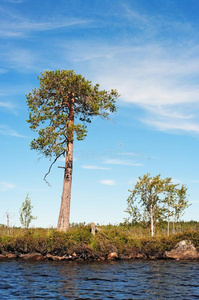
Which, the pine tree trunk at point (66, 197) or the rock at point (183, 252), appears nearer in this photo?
the rock at point (183, 252)

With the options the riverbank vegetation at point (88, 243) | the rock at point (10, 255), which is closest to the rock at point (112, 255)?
the riverbank vegetation at point (88, 243)

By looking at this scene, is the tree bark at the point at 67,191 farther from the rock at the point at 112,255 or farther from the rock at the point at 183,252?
the rock at the point at 183,252

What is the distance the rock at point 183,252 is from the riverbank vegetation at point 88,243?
473 millimetres

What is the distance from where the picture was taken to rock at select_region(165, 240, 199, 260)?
26750 mm

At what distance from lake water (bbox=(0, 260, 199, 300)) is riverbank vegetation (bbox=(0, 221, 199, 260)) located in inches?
182

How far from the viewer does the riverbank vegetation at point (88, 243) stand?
83.5ft

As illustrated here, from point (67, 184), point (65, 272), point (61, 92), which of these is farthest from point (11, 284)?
point (61, 92)

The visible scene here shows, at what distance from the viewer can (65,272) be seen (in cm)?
1844

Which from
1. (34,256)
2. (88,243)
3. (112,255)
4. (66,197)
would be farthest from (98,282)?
(66,197)

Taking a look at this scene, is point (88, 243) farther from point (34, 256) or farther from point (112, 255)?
point (34, 256)

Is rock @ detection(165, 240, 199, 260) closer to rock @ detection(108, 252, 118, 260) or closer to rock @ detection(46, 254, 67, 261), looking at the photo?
rock @ detection(108, 252, 118, 260)

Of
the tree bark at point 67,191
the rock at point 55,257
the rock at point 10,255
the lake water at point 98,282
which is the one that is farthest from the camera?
the tree bark at point 67,191

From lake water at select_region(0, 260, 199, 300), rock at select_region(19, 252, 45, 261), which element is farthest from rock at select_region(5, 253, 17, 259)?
lake water at select_region(0, 260, 199, 300)

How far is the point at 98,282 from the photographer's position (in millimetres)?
15641
